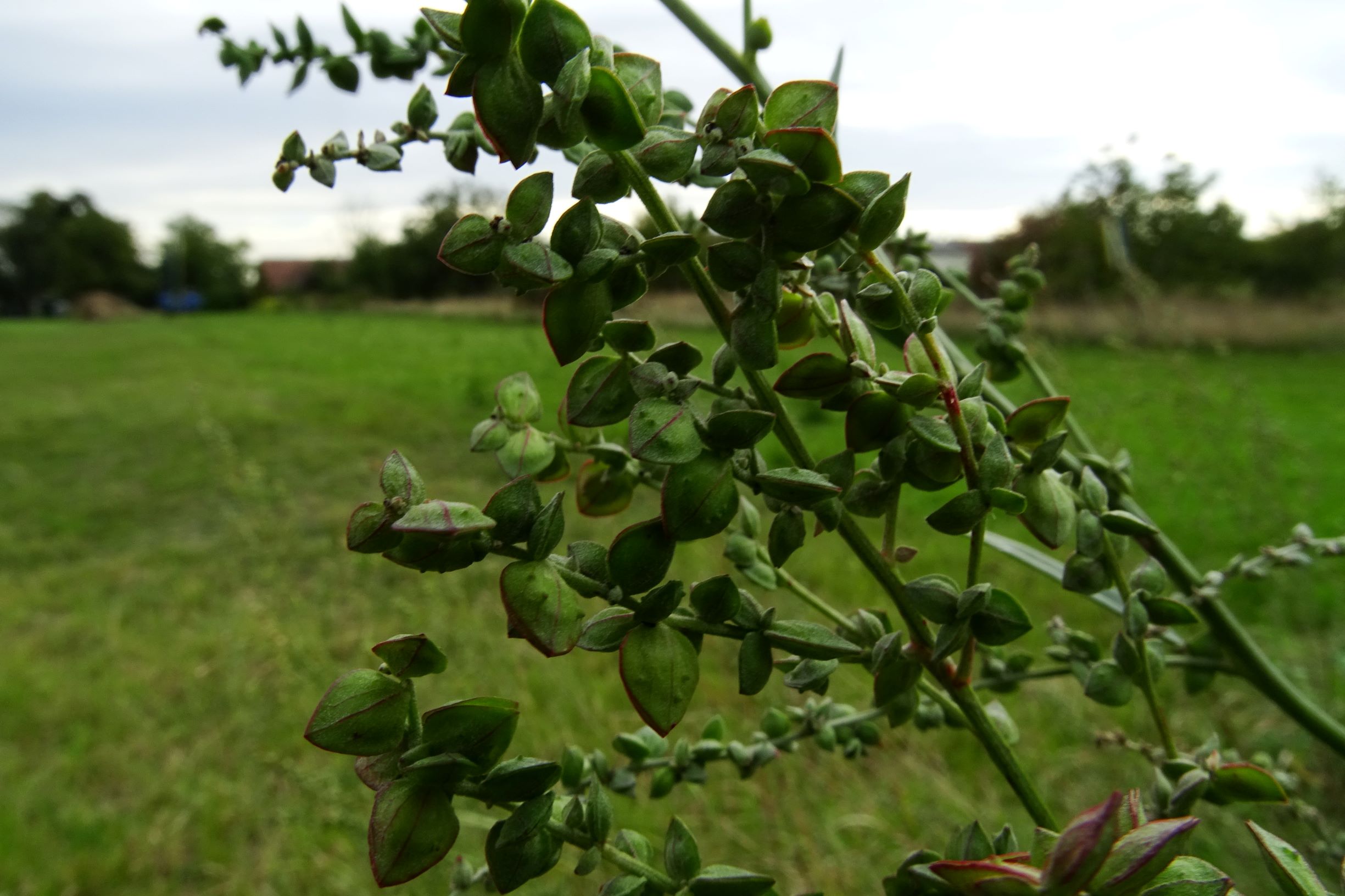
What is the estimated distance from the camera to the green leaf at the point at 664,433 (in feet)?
0.68

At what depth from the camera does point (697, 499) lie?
0.70 ft

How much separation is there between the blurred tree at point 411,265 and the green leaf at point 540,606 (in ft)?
36.6

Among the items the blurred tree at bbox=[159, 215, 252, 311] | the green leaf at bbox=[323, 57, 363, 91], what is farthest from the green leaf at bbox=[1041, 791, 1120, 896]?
the blurred tree at bbox=[159, 215, 252, 311]

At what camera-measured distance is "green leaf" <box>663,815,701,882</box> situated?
258 millimetres

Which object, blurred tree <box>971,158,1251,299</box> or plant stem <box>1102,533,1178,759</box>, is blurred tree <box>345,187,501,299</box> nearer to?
blurred tree <box>971,158,1251,299</box>

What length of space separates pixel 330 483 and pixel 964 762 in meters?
3.18

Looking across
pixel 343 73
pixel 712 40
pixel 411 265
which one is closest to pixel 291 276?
pixel 411 265

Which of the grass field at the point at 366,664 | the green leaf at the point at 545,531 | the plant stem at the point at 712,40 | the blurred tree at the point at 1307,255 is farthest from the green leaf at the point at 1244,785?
the blurred tree at the point at 1307,255

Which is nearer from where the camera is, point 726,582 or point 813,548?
point 726,582

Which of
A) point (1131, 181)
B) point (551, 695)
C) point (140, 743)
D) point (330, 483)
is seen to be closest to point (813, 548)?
point (551, 695)

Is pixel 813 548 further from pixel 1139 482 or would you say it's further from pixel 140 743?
pixel 140 743

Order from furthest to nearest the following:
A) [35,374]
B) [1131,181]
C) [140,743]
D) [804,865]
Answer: [35,374]
[140,743]
[1131,181]
[804,865]

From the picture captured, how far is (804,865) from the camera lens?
3.84ft

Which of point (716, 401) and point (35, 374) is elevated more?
point (716, 401)
